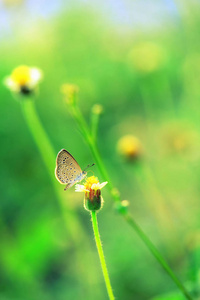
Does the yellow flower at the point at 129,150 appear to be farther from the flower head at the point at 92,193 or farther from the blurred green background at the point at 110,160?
the flower head at the point at 92,193

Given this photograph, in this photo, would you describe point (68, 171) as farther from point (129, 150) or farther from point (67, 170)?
point (129, 150)

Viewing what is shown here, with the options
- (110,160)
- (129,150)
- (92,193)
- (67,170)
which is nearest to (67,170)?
(67,170)

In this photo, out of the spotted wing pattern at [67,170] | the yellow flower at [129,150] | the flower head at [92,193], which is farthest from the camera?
the yellow flower at [129,150]

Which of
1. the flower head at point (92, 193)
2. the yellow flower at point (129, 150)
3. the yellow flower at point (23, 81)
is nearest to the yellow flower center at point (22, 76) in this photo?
the yellow flower at point (23, 81)

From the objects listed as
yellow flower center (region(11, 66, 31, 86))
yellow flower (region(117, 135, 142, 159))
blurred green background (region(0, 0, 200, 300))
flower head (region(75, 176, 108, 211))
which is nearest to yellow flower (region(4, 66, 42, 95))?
yellow flower center (region(11, 66, 31, 86))

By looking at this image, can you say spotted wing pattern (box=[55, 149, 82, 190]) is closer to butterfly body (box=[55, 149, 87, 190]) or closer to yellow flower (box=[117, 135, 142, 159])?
butterfly body (box=[55, 149, 87, 190])

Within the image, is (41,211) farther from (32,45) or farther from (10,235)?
(32,45)

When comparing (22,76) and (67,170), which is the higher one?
(22,76)
